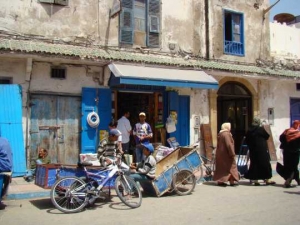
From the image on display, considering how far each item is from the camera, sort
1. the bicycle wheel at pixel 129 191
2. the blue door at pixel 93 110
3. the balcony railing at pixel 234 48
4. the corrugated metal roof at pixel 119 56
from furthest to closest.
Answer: the balcony railing at pixel 234 48, the blue door at pixel 93 110, the corrugated metal roof at pixel 119 56, the bicycle wheel at pixel 129 191

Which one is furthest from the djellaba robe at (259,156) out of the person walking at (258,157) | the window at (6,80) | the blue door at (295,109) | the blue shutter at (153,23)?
the blue door at (295,109)

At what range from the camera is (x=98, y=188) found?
6574 millimetres

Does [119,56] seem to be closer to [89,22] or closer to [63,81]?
[89,22]

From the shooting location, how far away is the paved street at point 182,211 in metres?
5.68

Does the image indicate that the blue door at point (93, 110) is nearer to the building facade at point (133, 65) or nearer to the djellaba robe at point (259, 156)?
the building facade at point (133, 65)

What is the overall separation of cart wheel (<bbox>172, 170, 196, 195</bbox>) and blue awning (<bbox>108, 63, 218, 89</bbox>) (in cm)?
348

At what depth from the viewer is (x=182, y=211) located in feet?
20.9

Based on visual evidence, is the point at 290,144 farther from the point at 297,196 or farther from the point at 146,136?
the point at 146,136

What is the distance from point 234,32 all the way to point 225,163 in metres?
7.42

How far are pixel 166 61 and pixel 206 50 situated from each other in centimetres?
258

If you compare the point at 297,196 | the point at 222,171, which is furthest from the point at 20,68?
the point at 297,196

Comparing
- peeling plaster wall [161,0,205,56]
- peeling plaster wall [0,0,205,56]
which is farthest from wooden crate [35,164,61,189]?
peeling plaster wall [161,0,205,56]

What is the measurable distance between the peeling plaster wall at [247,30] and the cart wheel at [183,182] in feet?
23.4

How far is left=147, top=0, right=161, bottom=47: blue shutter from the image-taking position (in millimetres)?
12539
